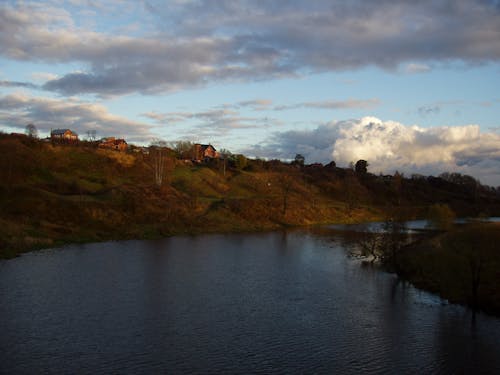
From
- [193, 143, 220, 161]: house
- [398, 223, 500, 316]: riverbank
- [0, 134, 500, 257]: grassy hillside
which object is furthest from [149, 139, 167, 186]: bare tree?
[398, 223, 500, 316]: riverbank

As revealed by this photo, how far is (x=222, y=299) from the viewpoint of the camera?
33875mm

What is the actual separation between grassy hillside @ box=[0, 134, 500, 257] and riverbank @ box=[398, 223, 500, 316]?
11.5 meters

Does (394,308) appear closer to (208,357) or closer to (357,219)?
(208,357)

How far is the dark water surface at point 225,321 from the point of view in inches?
877

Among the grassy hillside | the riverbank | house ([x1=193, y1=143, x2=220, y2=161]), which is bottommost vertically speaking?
the riverbank

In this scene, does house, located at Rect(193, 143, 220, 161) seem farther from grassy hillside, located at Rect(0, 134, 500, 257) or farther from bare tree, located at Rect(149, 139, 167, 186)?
bare tree, located at Rect(149, 139, 167, 186)

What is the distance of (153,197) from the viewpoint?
86.2 meters

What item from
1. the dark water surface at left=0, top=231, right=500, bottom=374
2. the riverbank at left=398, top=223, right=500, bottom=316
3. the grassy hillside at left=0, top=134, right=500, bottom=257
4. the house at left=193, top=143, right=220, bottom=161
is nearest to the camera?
the dark water surface at left=0, top=231, right=500, bottom=374

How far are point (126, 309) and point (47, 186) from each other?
60448 millimetres

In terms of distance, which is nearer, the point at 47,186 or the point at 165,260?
the point at 165,260

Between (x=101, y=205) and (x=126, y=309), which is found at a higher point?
(x=101, y=205)

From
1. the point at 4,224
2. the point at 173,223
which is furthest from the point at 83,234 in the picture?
the point at 173,223

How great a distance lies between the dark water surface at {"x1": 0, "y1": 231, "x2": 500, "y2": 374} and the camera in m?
22.3

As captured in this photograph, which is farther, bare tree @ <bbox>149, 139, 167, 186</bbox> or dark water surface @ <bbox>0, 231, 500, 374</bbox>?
bare tree @ <bbox>149, 139, 167, 186</bbox>
